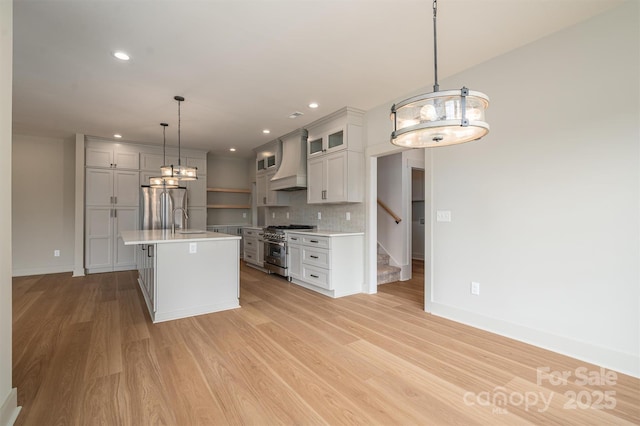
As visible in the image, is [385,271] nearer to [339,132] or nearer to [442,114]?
[339,132]

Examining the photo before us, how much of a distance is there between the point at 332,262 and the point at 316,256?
342mm

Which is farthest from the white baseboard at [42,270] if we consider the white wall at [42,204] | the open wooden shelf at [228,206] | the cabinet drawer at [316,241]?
the cabinet drawer at [316,241]

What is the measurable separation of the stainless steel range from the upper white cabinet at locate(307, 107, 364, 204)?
81cm

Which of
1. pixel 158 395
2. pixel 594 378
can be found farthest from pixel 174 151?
pixel 594 378

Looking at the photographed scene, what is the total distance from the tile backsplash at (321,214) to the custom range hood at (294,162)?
19.5 inches

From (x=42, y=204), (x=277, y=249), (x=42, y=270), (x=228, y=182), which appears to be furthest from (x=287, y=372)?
(x=228, y=182)

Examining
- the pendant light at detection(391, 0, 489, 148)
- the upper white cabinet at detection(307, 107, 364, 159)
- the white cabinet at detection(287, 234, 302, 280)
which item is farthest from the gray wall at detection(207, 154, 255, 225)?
the pendant light at detection(391, 0, 489, 148)

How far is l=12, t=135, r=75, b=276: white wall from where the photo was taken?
5539 millimetres

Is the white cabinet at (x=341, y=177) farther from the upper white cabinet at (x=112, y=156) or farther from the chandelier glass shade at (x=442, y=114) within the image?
the upper white cabinet at (x=112, y=156)

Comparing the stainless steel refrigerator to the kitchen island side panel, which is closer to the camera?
the kitchen island side panel

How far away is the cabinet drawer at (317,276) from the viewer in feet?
13.6

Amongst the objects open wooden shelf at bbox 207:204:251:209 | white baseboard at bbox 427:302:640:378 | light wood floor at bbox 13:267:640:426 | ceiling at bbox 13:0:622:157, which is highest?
ceiling at bbox 13:0:622:157

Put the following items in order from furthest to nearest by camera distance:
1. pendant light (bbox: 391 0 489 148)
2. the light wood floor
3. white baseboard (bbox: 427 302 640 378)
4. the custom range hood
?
the custom range hood
white baseboard (bbox: 427 302 640 378)
the light wood floor
pendant light (bbox: 391 0 489 148)

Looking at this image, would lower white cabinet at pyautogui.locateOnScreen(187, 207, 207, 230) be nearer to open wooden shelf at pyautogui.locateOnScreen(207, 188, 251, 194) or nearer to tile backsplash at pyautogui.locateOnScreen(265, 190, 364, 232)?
open wooden shelf at pyautogui.locateOnScreen(207, 188, 251, 194)
